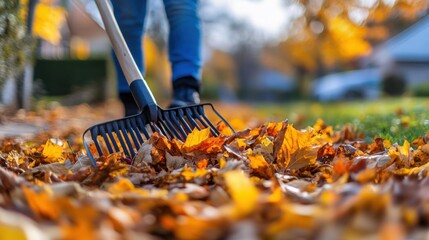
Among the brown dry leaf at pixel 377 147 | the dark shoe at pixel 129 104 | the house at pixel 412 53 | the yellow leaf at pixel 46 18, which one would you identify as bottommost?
the brown dry leaf at pixel 377 147

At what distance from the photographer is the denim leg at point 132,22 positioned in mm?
3551

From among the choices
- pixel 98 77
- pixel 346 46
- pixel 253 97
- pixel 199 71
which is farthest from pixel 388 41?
pixel 199 71

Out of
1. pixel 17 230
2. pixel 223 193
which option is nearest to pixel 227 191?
pixel 223 193

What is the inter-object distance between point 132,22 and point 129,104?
1.55 ft

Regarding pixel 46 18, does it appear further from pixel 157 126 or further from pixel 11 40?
pixel 157 126

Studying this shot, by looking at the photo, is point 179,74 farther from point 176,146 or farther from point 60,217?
point 60,217

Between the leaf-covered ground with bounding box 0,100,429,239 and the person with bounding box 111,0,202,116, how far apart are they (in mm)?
952

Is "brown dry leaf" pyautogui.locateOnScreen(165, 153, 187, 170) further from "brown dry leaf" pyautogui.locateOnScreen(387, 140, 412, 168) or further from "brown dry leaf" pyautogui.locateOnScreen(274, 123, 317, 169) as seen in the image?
"brown dry leaf" pyautogui.locateOnScreen(387, 140, 412, 168)

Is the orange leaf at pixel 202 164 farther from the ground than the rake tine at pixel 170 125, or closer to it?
closer to it

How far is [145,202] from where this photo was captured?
4.42 feet

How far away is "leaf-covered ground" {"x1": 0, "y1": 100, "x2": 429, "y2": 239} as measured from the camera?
1.12m

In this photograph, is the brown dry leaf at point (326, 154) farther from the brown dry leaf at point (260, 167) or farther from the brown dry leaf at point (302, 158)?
the brown dry leaf at point (260, 167)

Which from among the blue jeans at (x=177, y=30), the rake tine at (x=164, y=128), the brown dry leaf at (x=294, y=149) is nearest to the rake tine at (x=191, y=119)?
the rake tine at (x=164, y=128)

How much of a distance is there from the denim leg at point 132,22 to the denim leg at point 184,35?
0.66 feet
